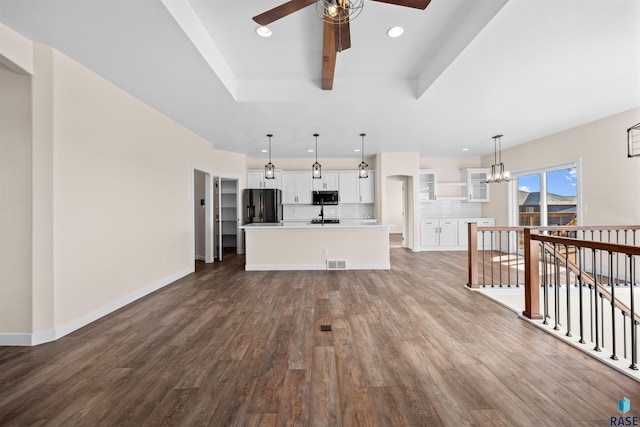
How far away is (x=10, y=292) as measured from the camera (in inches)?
88.6

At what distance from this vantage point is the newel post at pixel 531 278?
2.64m

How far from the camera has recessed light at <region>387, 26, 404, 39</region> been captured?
8.15 feet

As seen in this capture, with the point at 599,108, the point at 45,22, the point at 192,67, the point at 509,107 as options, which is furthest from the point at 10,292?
the point at 599,108

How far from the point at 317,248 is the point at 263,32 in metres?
3.49

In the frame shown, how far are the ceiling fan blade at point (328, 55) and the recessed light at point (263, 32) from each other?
0.55 metres

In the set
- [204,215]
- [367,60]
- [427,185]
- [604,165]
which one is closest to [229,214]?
[204,215]

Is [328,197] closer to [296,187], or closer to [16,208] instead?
[296,187]

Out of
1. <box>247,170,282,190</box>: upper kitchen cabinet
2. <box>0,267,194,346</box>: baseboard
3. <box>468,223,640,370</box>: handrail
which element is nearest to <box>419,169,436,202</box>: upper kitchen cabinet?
<box>468,223,640,370</box>: handrail

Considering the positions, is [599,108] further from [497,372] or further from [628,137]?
[497,372]

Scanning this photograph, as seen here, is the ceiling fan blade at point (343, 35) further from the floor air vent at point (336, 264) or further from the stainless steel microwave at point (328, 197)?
the stainless steel microwave at point (328, 197)

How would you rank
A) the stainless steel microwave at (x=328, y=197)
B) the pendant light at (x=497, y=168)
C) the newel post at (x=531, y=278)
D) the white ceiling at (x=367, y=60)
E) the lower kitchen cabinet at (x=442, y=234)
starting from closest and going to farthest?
the white ceiling at (x=367, y=60) → the newel post at (x=531, y=278) → the pendant light at (x=497, y=168) → the lower kitchen cabinet at (x=442, y=234) → the stainless steel microwave at (x=328, y=197)

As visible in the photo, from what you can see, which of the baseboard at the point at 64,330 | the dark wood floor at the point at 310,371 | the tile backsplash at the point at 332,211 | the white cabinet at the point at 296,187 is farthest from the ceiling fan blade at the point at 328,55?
the tile backsplash at the point at 332,211

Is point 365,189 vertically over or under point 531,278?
over

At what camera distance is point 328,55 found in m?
2.66
